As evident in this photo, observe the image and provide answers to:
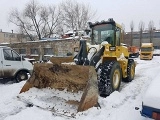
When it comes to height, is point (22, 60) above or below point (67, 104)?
above

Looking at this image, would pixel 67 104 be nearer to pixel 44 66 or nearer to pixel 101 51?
pixel 44 66

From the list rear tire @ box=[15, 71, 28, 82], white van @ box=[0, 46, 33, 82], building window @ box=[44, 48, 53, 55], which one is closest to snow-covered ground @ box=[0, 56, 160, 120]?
white van @ box=[0, 46, 33, 82]

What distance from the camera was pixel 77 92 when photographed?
601 centimetres

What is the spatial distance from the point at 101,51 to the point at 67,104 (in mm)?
2297

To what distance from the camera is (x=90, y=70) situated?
5.45 metres

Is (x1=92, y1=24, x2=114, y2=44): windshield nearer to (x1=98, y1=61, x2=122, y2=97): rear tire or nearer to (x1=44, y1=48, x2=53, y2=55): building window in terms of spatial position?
(x1=98, y1=61, x2=122, y2=97): rear tire

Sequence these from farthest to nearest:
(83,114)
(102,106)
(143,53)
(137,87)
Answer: (143,53)
(137,87)
(102,106)
(83,114)

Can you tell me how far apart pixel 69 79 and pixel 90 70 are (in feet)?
3.14

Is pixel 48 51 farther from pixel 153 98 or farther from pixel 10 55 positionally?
pixel 153 98

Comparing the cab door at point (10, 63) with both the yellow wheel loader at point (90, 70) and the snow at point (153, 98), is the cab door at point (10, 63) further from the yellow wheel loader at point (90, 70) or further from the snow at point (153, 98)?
the snow at point (153, 98)

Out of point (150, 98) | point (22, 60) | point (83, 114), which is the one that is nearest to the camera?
point (150, 98)

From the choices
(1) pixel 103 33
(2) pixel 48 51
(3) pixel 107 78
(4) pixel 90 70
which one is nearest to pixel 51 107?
(4) pixel 90 70

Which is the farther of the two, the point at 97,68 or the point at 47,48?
the point at 47,48

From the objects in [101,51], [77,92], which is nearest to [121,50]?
[101,51]
